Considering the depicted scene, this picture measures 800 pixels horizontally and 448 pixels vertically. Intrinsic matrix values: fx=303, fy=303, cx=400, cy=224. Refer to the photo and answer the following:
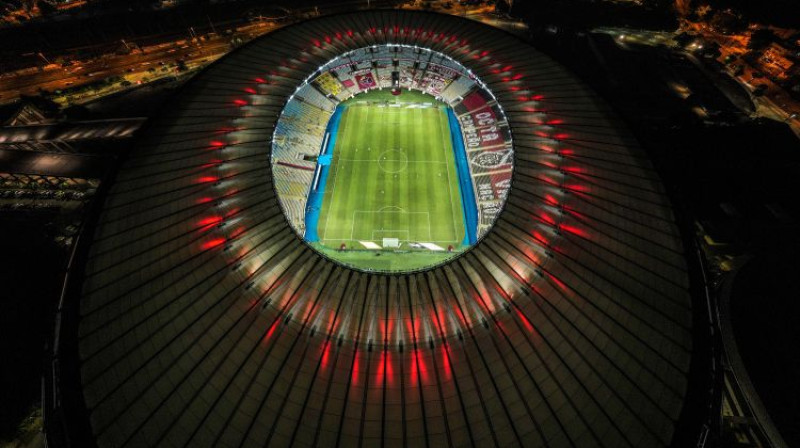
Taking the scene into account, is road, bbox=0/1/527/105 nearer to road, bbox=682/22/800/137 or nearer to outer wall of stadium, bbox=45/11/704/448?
road, bbox=682/22/800/137

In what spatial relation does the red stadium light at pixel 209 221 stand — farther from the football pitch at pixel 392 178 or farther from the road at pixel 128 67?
the road at pixel 128 67

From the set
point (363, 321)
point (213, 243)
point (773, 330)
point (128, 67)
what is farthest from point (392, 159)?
point (128, 67)

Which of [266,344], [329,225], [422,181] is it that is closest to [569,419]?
[266,344]

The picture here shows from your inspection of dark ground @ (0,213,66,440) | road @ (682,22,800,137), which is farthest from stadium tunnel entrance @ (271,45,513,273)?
road @ (682,22,800,137)

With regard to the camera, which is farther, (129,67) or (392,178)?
(129,67)

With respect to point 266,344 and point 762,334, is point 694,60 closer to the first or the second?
point 762,334

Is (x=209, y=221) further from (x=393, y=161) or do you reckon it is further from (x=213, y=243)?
(x=393, y=161)

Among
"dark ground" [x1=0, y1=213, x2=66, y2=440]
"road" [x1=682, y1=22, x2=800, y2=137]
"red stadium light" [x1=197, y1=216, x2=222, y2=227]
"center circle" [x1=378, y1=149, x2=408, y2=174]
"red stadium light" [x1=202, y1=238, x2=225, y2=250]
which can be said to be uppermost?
"road" [x1=682, y1=22, x2=800, y2=137]
